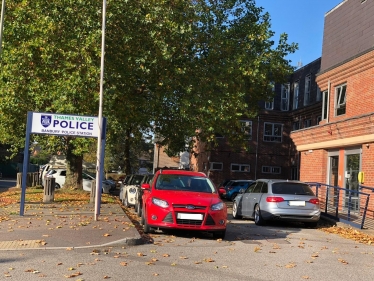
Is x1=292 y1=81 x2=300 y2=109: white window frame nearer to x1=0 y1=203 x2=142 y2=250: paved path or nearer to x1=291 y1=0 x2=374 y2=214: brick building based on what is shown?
x1=291 y1=0 x2=374 y2=214: brick building

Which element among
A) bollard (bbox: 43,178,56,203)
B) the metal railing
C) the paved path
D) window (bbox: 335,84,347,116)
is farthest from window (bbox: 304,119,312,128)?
the paved path

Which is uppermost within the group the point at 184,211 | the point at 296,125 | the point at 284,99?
the point at 284,99

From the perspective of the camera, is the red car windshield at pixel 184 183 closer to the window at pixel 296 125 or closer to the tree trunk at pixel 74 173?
the tree trunk at pixel 74 173

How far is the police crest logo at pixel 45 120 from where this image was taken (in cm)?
1423

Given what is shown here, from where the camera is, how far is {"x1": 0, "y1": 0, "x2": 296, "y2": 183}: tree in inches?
796

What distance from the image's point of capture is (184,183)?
1280 centimetres

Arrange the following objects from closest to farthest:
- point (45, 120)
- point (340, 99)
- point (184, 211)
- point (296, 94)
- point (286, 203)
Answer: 1. point (184, 211)
2. point (45, 120)
3. point (286, 203)
4. point (340, 99)
5. point (296, 94)

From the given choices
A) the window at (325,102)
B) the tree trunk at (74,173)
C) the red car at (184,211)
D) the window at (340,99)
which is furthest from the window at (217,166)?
the red car at (184,211)

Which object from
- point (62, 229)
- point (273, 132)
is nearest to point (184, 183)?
point (62, 229)

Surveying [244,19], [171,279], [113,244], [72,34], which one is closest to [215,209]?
[113,244]

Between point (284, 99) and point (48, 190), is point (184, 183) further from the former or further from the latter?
point (284, 99)

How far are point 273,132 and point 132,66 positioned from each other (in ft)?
79.0

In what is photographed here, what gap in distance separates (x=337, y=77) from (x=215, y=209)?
12.4 meters

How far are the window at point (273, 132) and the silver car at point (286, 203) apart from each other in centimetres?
2769
